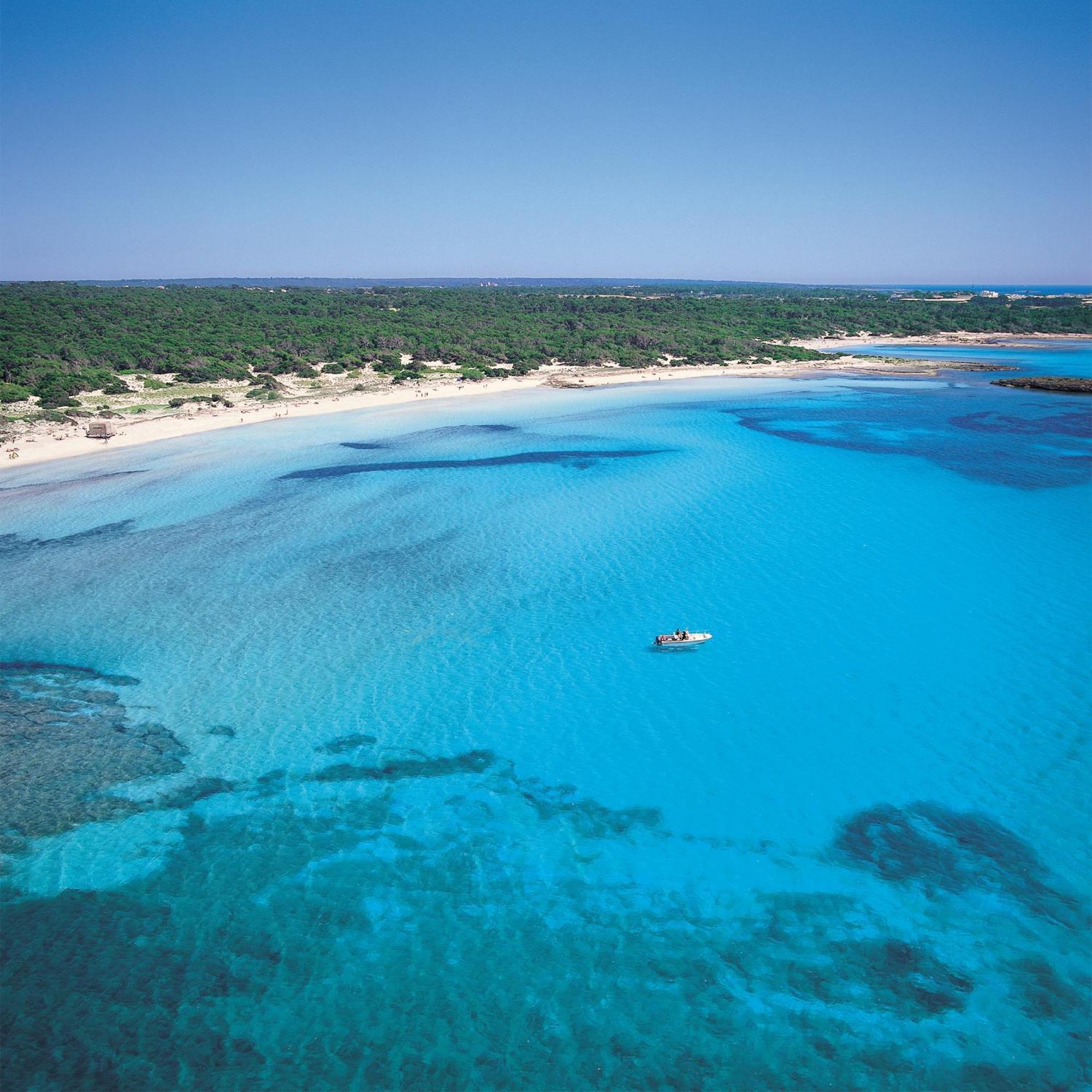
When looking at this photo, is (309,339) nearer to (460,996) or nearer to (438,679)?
(438,679)

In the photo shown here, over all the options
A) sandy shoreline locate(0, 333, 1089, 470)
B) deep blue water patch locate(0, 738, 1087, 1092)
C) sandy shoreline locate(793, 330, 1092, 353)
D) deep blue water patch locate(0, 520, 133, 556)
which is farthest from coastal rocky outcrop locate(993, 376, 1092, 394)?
deep blue water patch locate(0, 520, 133, 556)

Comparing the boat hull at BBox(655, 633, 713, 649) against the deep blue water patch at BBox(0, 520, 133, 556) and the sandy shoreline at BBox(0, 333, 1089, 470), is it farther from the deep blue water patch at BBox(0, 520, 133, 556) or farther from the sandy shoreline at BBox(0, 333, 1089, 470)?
the sandy shoreline at BBox(0, 333, 1089, 470)

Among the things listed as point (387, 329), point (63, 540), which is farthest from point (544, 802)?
point (387, 329)

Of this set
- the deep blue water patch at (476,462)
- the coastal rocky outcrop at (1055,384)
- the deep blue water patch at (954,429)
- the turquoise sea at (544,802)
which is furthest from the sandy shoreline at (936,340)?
the turquoise sea at (544,802)

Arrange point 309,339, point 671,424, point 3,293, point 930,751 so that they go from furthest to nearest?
point 3,293 → point 309,339 → point 671,424 → point 930,751

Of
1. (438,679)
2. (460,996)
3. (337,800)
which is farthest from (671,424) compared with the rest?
(460,996)

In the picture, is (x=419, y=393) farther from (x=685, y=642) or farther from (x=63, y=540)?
(x=685, y=642)

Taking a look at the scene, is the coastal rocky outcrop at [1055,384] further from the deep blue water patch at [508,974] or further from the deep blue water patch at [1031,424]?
the deep blue water patch at [508,974]
